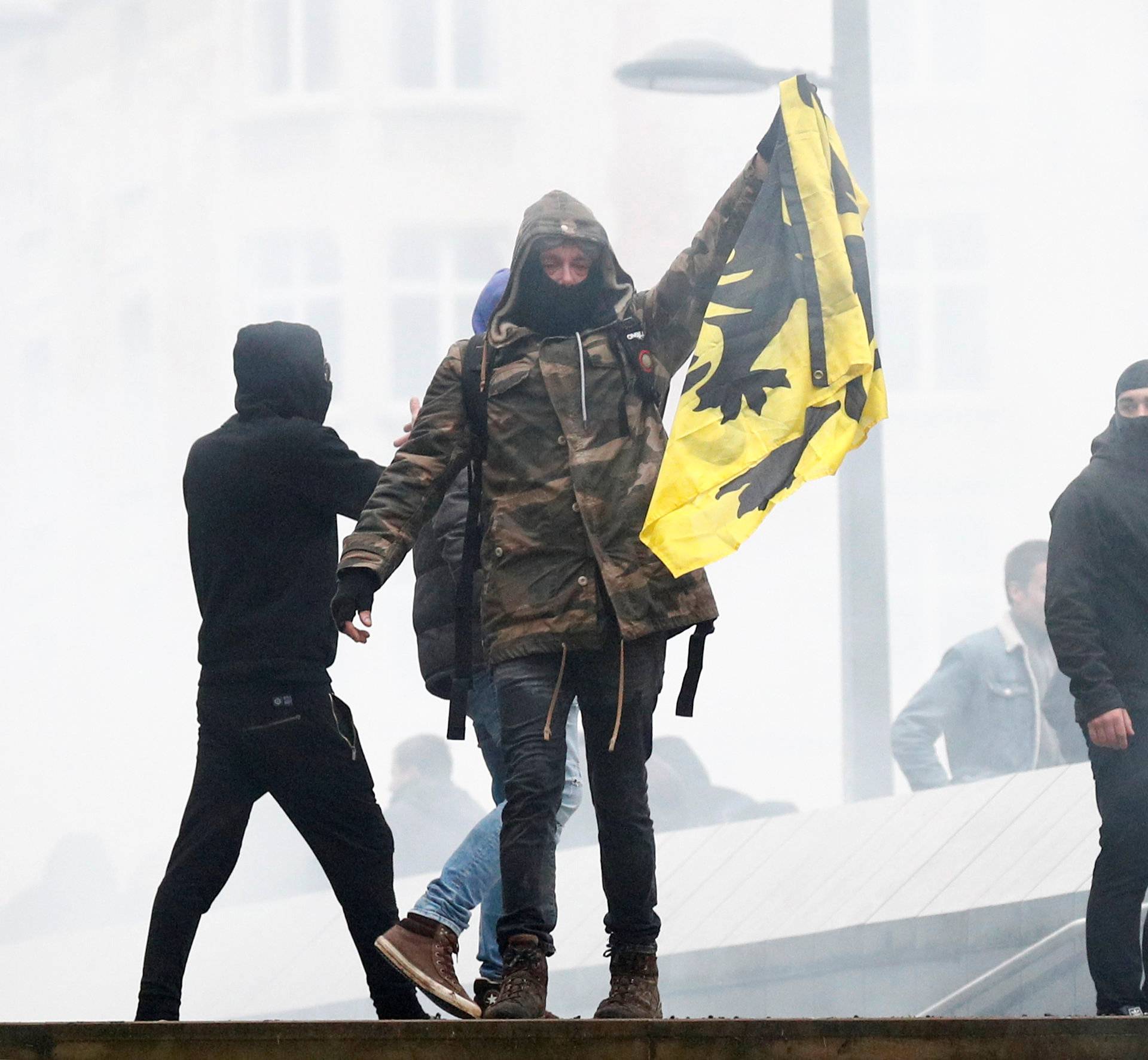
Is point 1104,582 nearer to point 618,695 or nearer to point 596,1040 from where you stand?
point 618,695

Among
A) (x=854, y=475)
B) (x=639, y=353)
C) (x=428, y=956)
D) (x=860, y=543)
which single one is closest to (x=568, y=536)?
(x=639, y=353)

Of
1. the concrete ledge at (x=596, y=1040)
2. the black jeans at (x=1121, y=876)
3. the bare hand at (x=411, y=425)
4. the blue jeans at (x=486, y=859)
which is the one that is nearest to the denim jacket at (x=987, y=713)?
the black jeans at (x=1121, y=876)

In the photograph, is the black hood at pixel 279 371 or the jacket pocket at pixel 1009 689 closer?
the black hood at pixel 279 371

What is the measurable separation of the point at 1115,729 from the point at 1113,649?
22cm

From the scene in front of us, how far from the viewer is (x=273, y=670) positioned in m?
4.73

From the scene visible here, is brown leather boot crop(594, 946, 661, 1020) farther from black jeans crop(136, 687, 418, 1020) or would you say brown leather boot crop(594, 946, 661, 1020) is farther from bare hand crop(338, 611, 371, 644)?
bare hand crop(338, 611, 371, 644)

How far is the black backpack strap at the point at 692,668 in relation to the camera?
15.3ft

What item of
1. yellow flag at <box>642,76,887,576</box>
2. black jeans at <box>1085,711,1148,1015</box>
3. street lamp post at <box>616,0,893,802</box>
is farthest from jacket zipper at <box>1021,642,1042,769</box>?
yellow flag at <box>642,76,887,576</box>

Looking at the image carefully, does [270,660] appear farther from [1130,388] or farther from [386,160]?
[386,160]

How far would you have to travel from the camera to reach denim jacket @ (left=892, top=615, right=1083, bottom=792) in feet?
26.5

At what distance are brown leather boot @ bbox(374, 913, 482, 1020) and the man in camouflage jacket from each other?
0.48ft

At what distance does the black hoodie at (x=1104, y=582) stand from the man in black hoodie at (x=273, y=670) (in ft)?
4.60

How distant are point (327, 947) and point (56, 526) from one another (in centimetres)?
1744

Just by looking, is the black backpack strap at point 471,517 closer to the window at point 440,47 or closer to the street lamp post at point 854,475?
the street lamp post at point 854,475
